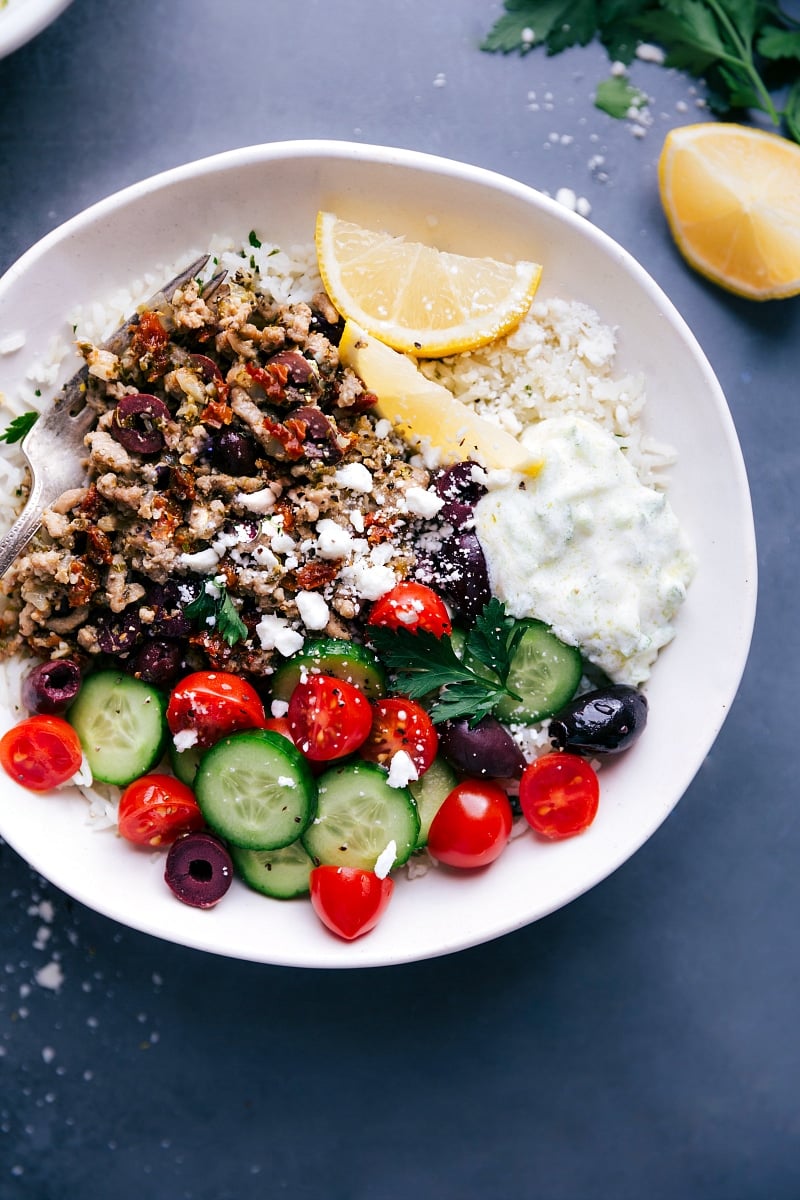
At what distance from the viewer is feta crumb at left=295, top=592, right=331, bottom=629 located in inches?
92.7

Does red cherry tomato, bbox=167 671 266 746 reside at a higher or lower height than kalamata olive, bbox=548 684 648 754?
higher

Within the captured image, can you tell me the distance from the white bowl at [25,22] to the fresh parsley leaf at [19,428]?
2.94 ft

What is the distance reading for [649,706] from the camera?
263cm

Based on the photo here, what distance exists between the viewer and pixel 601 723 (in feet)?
8.00

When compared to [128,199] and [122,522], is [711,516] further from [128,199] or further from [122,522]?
[128,199]

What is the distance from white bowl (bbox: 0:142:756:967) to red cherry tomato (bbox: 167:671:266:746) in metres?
0.43

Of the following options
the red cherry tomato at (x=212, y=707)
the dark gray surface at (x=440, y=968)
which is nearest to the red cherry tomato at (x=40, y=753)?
the red cherry tomato at (x=212, y=707)

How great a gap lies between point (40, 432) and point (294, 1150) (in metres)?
2.32

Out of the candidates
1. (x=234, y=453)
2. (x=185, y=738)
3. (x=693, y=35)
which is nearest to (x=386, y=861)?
(x=185, y=738)

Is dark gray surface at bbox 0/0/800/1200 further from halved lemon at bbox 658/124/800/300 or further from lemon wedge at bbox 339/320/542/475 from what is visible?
lemon wedge at bbox 339/320/542/475

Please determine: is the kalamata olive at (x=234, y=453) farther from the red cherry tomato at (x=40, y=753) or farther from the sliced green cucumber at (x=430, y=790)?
the sliced green cucumber at (x=430, y=790)

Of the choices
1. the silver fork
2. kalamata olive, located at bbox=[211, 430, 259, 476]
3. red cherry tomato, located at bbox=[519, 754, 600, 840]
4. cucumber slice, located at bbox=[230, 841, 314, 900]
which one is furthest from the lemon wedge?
cucumber slice, located at bbox=[230, 841, 314, 900]

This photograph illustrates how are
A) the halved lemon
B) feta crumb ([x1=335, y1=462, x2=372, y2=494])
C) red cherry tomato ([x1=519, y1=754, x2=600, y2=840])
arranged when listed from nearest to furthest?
1. feta crumb ([x1=335, y1=462, x2=372, y2=494])
2. red cherry tomato ([x1=519, y1=754, x2=600, y2=840])
3. the halved lemon

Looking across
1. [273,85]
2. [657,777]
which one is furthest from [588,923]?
[273,85]
